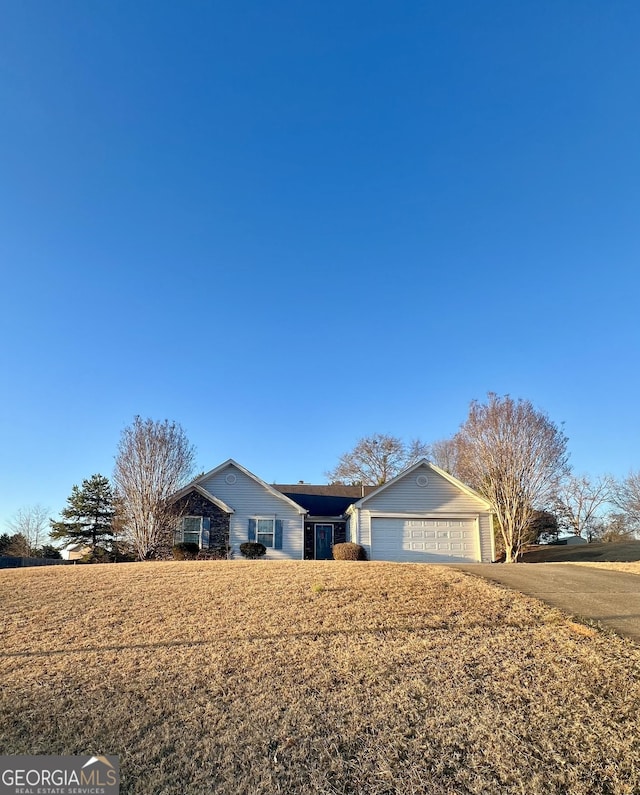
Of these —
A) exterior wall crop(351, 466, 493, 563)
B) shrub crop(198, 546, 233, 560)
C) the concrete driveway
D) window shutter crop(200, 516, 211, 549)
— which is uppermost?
exterior wall crop(351, 466, 493, 563)

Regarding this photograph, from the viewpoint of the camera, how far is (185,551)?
860 inches

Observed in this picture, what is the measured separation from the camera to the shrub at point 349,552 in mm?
21516

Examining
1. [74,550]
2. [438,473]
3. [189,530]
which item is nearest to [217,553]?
[189,530]

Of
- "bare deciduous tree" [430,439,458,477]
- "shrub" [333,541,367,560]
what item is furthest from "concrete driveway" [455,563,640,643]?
"bare deciduous tree" [430,439,458,477]

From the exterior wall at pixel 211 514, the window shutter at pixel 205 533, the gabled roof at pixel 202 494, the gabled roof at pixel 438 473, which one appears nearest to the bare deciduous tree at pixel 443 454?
the gabled roof at pixel 438 473

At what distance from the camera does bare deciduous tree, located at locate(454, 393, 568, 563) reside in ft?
85.0

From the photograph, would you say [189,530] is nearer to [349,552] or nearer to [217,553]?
[217,553]

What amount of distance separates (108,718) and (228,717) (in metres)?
1.23

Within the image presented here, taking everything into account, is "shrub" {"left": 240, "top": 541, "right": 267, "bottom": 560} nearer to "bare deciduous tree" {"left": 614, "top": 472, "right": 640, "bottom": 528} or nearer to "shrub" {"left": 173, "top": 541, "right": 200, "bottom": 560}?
"shrub" {"left": 173, "top": 541, "right": 200, "bottom": 560}

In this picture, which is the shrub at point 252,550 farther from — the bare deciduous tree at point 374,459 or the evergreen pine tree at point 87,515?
the bare deciduous tree at point 374,459

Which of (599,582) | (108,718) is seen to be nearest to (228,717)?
(108,718)

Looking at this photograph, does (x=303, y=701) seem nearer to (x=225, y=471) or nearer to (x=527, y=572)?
(x=527, y=572)

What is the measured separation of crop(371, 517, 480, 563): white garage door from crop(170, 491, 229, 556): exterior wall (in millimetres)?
6756

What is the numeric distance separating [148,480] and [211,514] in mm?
3208
